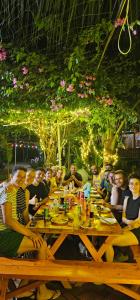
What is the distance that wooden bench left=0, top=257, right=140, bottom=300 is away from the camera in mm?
3076

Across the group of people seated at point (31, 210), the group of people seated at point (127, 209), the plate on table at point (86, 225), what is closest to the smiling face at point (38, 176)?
the group of people seated at point (31, 210)

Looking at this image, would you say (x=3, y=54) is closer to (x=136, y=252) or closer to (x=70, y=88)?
(x=70, y=88)

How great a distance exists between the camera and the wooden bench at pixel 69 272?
308 cm

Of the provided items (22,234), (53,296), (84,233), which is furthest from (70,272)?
(22,234)

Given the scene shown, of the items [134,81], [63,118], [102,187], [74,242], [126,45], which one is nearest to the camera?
[74,242]

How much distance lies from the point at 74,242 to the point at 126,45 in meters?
3.52

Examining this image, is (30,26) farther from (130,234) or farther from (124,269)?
(124,269)

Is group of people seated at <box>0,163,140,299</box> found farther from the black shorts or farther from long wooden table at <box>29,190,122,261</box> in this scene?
long wooden table at <box>29,190,122,261</box>

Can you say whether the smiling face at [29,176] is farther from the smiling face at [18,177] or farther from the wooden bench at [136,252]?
the wooden bench at [136,252]

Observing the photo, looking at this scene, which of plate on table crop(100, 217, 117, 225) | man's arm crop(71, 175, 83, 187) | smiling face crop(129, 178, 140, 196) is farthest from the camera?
man's arm crop(71, 175, 83, 187)

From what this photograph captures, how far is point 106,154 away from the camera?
11117mm

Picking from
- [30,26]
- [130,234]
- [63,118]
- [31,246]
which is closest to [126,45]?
[30,26]

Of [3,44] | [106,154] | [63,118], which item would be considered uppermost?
[3,44]

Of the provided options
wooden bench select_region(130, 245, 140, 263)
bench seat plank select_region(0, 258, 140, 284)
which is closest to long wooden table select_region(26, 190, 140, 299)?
bench seat plank select_region(0, 258, 140, 284)
